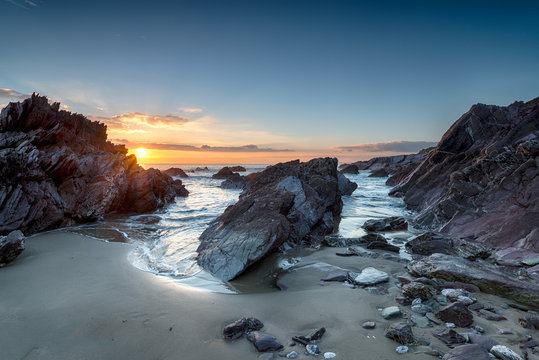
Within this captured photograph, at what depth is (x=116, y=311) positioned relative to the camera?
14.2 feet

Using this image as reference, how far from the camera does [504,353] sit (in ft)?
9.60

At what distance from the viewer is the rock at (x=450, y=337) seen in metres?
3.25

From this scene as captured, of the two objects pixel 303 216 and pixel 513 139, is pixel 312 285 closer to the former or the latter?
pixel 303 216

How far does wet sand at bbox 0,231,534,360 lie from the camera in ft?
11.1

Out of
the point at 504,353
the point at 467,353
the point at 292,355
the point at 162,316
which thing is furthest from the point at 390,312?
the point at 162,316

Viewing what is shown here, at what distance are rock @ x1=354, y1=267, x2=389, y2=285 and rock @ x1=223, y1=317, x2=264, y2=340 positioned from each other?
2345 millimetres

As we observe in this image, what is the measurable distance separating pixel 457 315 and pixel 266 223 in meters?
4.47

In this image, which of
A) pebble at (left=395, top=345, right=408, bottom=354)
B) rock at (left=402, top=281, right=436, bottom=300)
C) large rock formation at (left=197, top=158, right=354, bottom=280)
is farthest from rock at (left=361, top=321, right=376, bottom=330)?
large rock formation at (left=197, top=158, right=354, bottom=280)

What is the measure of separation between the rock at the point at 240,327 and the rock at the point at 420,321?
2.16 m

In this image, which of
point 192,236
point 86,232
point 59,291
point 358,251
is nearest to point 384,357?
point 358,251

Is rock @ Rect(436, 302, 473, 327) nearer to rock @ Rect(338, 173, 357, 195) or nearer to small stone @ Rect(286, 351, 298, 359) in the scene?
small stone @ Rect(286, 351, 298, 359)

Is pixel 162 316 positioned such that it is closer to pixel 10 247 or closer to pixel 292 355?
pixel 292 355

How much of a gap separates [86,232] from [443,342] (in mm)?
11654

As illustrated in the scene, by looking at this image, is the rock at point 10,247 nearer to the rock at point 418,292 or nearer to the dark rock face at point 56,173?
the dark rock face at point 56,173
